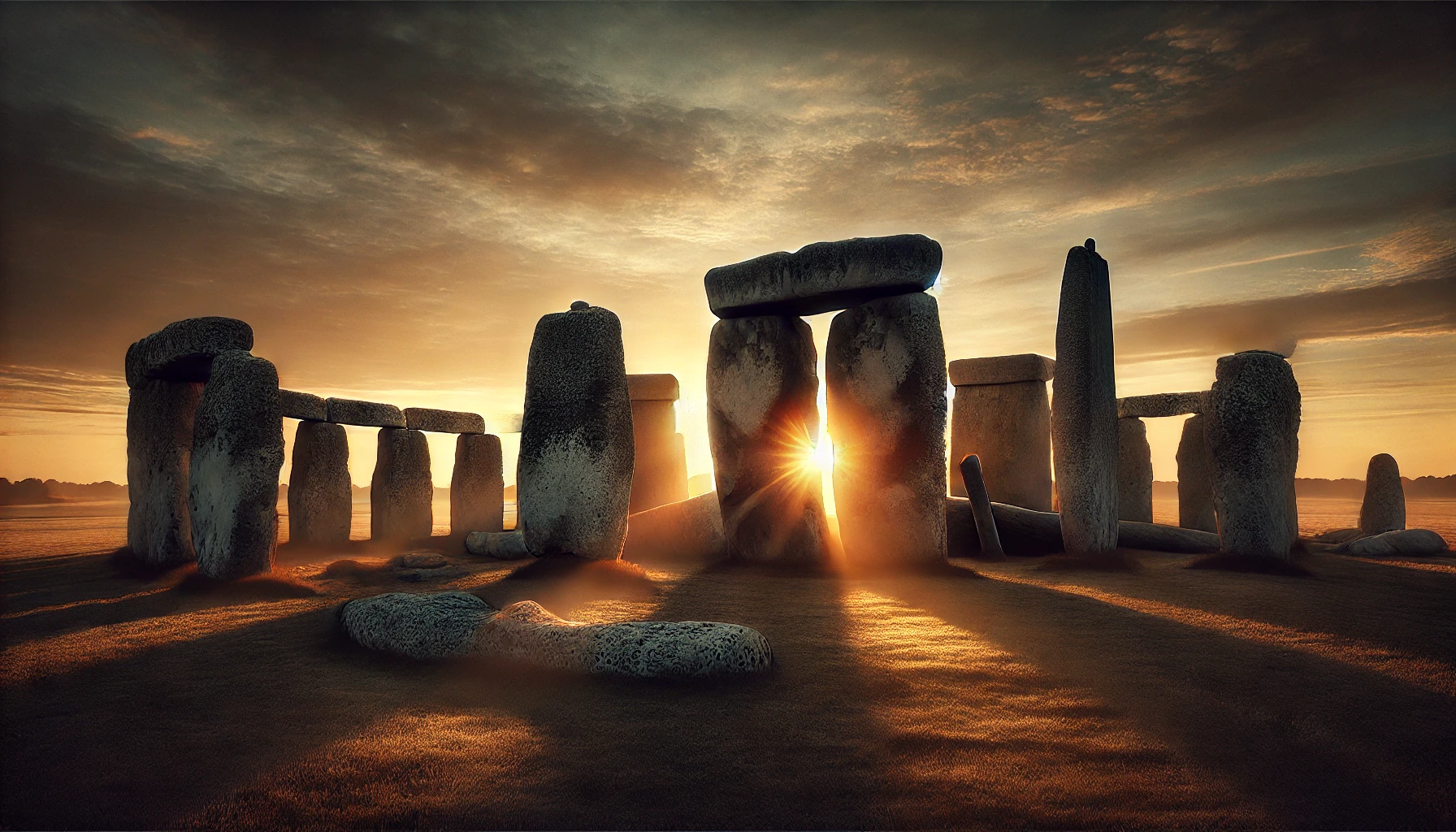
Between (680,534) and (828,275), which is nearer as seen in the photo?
(828,275)

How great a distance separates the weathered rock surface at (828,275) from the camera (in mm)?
7520

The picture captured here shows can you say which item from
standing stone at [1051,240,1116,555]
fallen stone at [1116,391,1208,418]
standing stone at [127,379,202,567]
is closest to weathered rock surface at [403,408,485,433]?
standing stone at [127,379,202,567]

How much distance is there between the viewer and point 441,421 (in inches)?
505

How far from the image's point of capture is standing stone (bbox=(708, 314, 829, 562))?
830 centimetres

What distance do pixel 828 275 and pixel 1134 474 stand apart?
788 cm

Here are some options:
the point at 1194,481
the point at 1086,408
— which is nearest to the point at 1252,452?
the point at 1086,408

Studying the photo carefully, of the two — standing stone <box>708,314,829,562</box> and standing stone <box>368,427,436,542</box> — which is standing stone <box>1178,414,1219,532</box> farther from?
standing stone <box>368,427,436,542</box>

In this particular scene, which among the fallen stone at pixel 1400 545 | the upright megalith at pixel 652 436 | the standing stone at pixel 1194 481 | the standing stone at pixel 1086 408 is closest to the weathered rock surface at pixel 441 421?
the upright megalith at pixel 652 436

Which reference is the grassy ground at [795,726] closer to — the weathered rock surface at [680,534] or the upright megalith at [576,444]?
the upright megalith at [576,444]

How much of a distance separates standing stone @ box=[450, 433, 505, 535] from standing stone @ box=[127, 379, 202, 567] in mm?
5265

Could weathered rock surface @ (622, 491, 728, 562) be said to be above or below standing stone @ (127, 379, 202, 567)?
Result: below

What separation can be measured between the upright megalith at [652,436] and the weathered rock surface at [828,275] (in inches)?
179

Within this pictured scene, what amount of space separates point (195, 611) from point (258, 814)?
406 centimetres

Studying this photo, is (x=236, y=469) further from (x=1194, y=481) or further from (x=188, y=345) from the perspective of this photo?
(x=1194, y=481)
